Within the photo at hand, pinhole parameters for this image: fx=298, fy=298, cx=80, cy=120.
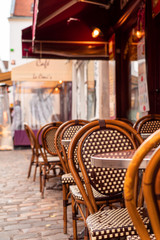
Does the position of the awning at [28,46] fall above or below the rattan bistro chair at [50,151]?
above

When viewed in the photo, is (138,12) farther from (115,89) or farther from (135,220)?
(135,220)

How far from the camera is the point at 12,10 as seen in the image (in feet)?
46.7

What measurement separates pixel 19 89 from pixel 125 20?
6.84 metres

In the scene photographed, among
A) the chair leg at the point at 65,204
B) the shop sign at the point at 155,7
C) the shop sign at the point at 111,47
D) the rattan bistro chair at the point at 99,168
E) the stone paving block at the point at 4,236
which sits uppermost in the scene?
the shop sign at the point at 155,7

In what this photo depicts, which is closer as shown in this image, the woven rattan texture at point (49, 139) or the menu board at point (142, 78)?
the woven rattan texture at point (49, 139)

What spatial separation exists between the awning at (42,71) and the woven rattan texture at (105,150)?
295 inches

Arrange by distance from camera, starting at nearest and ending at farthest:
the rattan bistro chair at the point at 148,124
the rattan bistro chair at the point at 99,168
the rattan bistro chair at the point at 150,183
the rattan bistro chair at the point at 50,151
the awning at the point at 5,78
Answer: the rattan bistro chair at the point at 150,183
the rattan bistro chair at the point at 99,168
the rattan bistro chair at the point at 148,124
the rattan bistro chair at the point at 50,151
the awning at the point at 5,78

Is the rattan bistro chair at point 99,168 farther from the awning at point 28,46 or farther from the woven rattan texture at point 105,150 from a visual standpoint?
the awning at point 28,46

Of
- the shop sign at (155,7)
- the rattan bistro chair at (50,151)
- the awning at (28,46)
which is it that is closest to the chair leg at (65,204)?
the rattan bistro chair at (50,151)

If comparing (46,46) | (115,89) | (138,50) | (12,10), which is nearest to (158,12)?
(138,50)

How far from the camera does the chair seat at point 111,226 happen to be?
1.36 meters

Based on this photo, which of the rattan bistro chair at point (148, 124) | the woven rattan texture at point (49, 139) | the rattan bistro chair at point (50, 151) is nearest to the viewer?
the rattan bistro chair at point (148, 124)

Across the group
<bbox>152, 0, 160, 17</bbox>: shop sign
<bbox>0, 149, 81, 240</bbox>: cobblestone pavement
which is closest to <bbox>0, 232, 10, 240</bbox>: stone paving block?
<bbox>0, 149, 81, 240</bbox>: cobblestone pavement

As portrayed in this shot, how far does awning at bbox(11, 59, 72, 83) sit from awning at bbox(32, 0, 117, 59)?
279 centimetres
